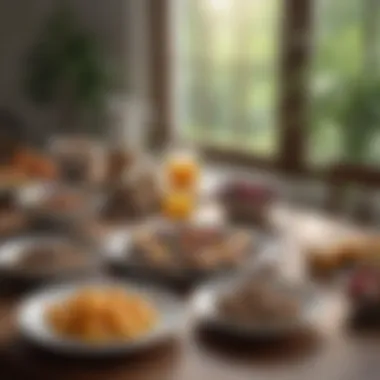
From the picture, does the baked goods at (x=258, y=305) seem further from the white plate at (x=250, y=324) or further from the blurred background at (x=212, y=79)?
the blurred background at (x=212, y=79)

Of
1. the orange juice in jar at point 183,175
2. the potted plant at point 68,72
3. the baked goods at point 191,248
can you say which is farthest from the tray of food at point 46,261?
the potted plant at point 68,72

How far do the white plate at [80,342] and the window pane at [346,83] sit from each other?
64.1 inches

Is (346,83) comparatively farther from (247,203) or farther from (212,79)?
(247,203)

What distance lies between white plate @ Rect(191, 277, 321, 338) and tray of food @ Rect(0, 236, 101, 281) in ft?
0.86

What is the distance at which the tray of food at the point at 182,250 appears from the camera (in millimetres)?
1944

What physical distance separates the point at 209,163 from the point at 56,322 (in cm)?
222

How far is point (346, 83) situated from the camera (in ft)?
10.8

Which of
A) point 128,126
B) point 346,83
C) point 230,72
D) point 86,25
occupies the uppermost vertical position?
point 86,25

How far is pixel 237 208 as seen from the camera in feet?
7.97

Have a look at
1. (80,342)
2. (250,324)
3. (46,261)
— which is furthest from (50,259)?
(250,324)

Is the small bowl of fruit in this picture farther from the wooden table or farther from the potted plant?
the potted plant

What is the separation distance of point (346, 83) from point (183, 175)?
98cm

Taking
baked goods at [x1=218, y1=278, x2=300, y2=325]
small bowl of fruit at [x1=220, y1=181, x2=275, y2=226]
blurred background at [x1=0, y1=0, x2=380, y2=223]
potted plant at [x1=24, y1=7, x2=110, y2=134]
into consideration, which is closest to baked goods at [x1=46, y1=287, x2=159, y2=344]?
baked goods at [x1=218, y1=278, x2=300, y2=325]

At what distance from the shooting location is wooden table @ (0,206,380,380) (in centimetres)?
155
